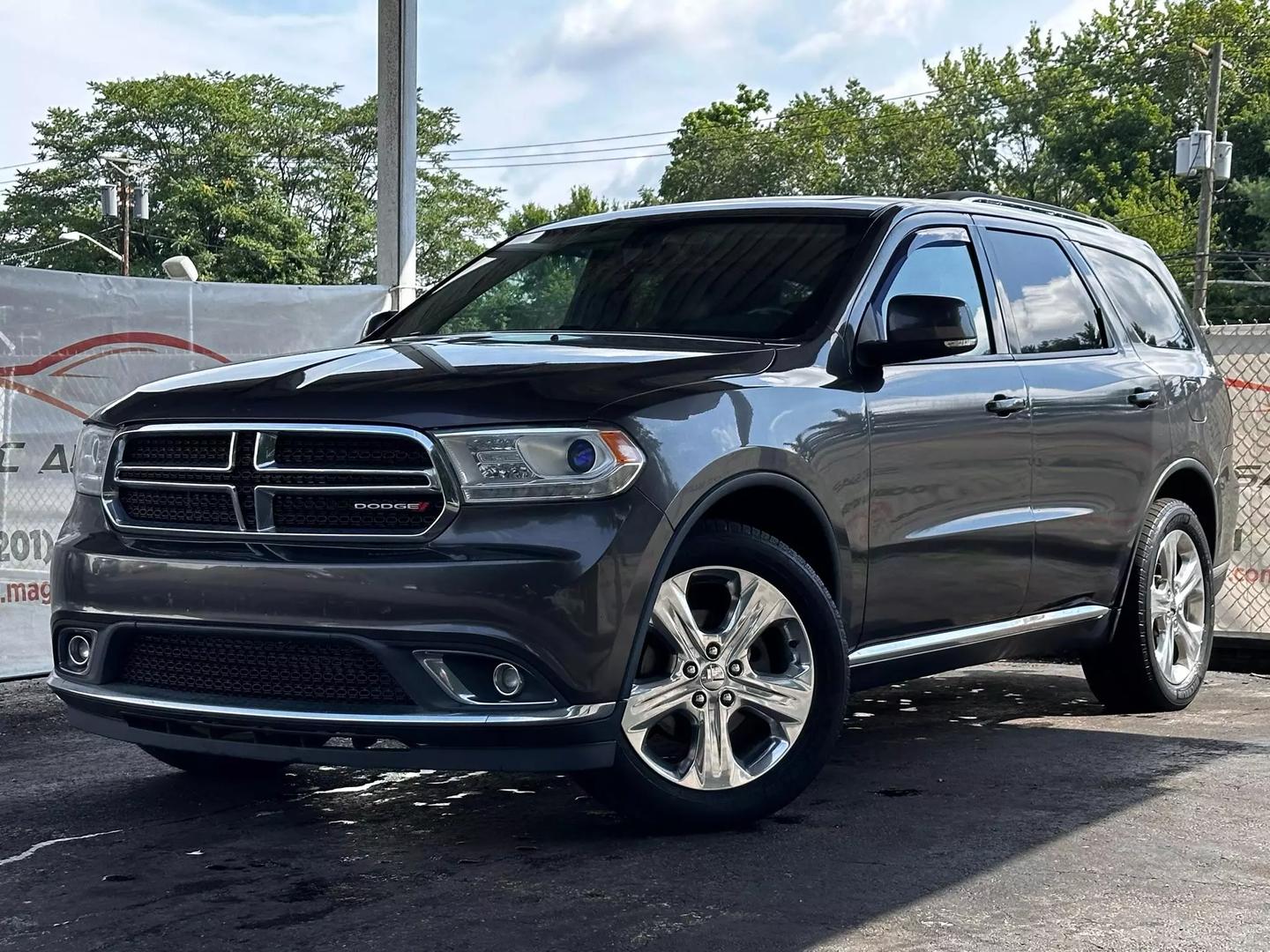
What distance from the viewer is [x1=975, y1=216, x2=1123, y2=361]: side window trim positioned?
5.96 m

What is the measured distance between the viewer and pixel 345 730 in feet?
13.7

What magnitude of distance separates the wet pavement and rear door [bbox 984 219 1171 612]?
2.19 ft

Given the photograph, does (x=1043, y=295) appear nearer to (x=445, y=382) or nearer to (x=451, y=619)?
(x=445, y=382)

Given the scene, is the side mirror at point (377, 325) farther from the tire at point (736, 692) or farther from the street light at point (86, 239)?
the street light at point (86, 239)

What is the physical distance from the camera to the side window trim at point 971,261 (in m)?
5.25

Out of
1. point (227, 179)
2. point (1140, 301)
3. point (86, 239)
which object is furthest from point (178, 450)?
point (227, 179)

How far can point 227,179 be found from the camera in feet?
238

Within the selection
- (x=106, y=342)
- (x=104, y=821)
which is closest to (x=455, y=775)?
(x=104, y=821)

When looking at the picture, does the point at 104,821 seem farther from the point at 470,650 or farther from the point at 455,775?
the point at 470,650

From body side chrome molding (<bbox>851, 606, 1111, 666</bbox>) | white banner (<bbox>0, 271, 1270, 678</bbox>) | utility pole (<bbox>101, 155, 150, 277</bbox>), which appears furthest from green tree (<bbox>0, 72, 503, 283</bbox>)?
body side chrome molding (<bbox>851, 606, 1111, 666</bbox>)

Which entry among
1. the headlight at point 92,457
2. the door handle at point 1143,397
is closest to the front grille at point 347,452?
the headlight at point 92,457

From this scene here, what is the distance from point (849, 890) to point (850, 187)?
9487 centimetres

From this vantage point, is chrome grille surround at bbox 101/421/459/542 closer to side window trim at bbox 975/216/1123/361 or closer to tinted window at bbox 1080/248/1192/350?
side window trim at bbox 975/216/1123/361

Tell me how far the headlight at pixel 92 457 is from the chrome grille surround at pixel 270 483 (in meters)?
0.10
